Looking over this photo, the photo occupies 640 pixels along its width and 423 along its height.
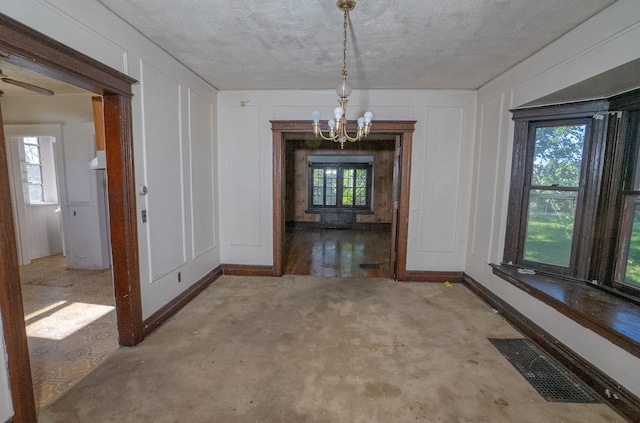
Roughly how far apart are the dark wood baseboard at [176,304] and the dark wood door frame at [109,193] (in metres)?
0.13

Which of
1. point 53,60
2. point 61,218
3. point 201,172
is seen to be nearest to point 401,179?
point 201,172

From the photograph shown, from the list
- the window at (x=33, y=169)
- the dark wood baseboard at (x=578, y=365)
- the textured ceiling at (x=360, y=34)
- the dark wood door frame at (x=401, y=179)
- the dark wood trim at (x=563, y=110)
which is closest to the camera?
the dark wood baseboard at (x=578, y=365)

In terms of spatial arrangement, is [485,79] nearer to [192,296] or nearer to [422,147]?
[422,147]

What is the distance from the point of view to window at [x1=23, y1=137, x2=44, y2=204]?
488 centimetres

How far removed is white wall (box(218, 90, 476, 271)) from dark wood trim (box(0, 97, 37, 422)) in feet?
8.91

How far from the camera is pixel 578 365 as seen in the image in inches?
84.0

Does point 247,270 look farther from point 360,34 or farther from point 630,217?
point 630,217

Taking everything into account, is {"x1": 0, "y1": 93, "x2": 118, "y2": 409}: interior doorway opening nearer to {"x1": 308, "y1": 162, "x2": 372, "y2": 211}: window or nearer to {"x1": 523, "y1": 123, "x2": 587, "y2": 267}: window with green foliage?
{"x1": 523, "y1": 123, "x2": 587, "y2": 267}: window with green foliage

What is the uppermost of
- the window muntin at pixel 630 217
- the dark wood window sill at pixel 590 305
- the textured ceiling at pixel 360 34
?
the textured ceiling at pixel 360 34

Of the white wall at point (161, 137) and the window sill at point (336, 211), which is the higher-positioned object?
the white wall at point (161, 137)

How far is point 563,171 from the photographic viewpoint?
280 centimetres

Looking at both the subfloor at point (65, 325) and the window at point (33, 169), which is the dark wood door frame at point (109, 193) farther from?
the window at point (33, 169)

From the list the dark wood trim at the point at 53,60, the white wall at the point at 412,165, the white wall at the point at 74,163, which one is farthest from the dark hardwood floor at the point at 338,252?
the dark wood trim at the point at 53,60

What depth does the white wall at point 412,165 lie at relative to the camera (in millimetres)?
3904
